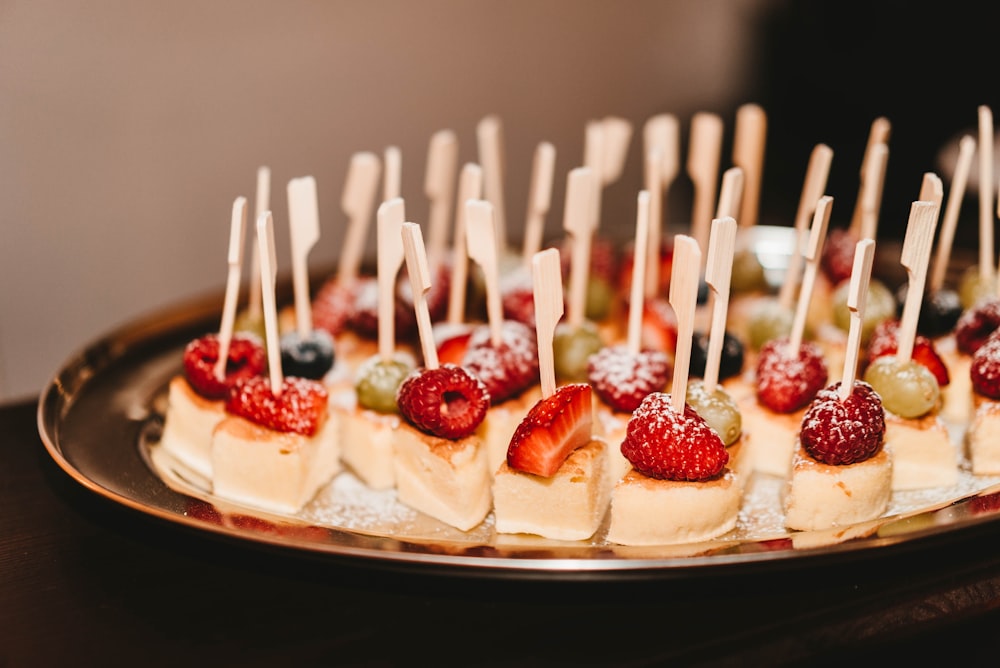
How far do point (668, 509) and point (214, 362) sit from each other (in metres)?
0.95

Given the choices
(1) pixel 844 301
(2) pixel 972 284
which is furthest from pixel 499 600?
(2) pixel 972 284

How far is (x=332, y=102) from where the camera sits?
132 inches

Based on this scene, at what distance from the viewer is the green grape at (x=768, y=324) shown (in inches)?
85.1

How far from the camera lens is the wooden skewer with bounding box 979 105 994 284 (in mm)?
1997

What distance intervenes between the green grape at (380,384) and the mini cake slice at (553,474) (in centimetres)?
34

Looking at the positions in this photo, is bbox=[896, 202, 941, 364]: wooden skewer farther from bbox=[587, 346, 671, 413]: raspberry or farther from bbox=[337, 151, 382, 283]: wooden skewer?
bbox=[337, 151, 382, 283]: wooden skewer

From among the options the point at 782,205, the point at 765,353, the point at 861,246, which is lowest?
the point at 782,205

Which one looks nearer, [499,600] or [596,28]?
[499,600]

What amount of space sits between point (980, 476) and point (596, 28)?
2577 millimetres

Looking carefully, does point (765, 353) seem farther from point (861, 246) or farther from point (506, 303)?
point (506, 303)

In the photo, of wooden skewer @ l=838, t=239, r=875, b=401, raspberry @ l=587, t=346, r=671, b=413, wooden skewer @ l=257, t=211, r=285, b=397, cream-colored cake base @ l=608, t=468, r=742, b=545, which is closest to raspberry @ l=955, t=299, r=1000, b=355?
wooden skewer @ l=838, t=239, r=875, b=401

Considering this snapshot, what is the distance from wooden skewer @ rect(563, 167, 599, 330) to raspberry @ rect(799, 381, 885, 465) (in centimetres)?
61

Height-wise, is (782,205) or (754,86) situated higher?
(754,86)

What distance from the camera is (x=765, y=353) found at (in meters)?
1.94
